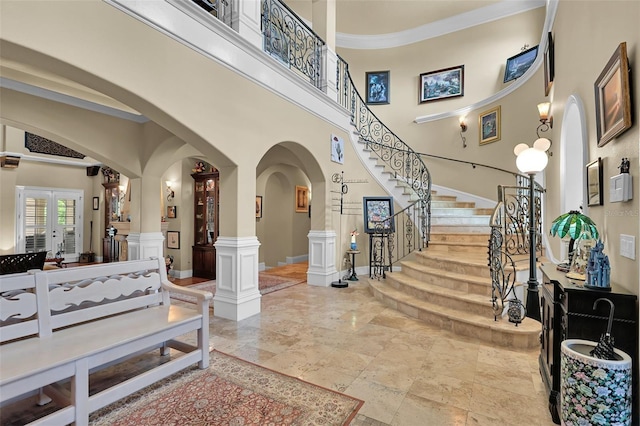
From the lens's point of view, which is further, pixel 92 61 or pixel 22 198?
pixel 22 198

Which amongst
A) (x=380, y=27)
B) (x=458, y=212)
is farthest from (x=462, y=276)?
(x=380, y=27)

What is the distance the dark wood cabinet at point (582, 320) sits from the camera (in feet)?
5.56

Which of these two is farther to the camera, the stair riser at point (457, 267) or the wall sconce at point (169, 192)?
the wall sconce at point (169, 192)

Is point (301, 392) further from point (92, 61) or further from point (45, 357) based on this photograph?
point (92, 61)

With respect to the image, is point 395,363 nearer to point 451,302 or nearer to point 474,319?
point 474,319

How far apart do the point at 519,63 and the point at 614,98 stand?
6.07 meters

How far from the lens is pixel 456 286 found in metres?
4.04

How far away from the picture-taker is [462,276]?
161 inches

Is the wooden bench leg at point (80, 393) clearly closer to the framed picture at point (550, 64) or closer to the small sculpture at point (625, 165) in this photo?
the small sculpture at point (625, 165)

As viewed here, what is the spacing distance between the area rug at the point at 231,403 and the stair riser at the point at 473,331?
1.79 metres

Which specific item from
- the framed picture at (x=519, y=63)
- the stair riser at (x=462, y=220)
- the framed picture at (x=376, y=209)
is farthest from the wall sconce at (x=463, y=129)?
the framed picture at (x=376, y=209)

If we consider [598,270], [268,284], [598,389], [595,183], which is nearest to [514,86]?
[595,183]

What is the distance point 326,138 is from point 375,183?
171cm

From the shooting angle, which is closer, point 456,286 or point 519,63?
point 456,286
